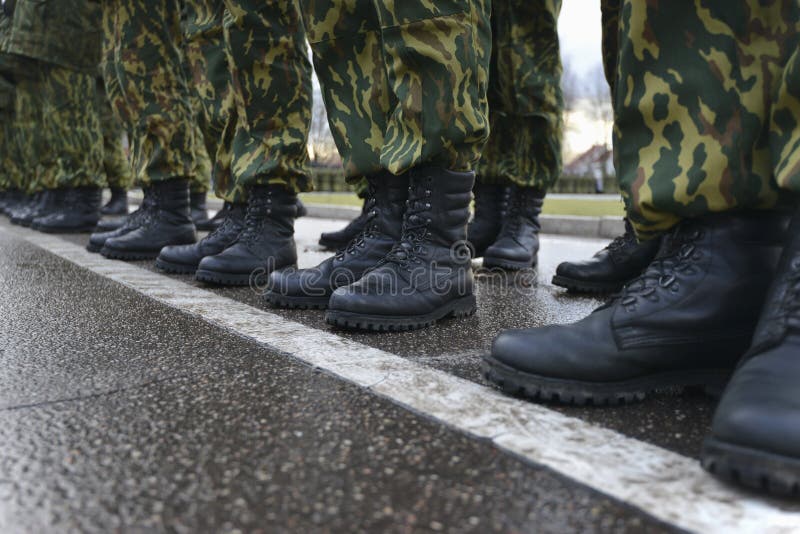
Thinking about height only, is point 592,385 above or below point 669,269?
below

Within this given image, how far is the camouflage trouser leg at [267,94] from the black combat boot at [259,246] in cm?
6

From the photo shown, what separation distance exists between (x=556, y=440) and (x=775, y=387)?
0.84 feet

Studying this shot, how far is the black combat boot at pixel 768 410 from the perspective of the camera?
26.9 inches

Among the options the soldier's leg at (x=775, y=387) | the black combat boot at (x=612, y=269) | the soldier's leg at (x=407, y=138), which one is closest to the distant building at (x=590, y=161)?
the black combat boot at (x=612, y=269)

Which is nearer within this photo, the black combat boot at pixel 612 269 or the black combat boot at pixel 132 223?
the black combat boot at pixel 612 269

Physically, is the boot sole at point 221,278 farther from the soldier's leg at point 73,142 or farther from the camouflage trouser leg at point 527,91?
the soldier's leg at point 73,142

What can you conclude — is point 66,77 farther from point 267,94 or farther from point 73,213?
point 267,94

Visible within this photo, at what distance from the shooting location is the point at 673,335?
1000mm

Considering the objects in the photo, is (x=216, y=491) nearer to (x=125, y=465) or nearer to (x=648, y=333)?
(x=125, y=465)

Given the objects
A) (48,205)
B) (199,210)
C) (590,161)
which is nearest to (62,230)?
(48,205)

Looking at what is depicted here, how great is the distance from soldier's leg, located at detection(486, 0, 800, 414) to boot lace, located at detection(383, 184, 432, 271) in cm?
57

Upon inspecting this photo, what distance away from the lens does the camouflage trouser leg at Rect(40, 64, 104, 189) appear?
4.62 metres

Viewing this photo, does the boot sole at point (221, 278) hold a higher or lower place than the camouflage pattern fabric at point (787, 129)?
lower

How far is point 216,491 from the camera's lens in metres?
0.69
